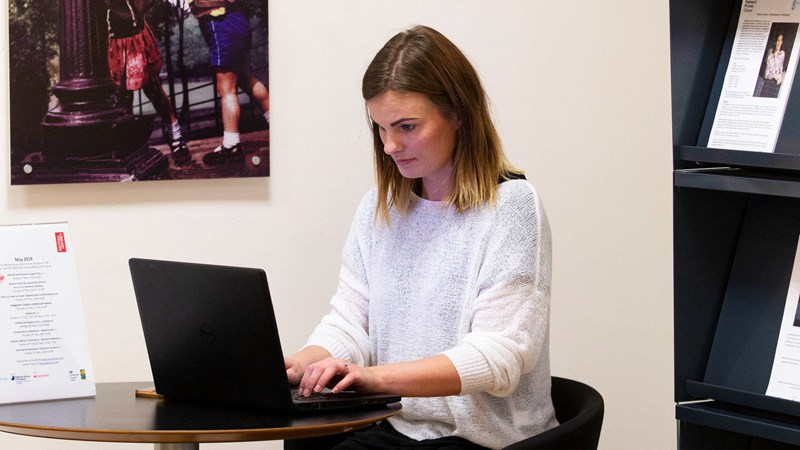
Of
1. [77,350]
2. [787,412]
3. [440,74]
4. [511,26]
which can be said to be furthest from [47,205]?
[787,412]

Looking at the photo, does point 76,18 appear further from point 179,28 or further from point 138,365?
point 138,365

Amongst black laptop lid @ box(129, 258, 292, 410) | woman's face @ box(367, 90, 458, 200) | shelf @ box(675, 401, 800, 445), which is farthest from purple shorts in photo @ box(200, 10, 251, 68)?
shelf @ box(675, 401, 800, 445)

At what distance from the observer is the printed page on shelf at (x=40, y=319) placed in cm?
202

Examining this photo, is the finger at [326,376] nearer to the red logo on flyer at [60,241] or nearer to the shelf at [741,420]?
the red logo on flyer at [60,241]

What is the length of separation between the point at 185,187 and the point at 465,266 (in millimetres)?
1010

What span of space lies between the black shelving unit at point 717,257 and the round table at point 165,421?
0.73 metres

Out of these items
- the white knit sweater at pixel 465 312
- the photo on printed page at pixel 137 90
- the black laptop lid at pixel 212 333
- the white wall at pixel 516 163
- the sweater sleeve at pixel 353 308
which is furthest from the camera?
the white wall at pixel 516 163

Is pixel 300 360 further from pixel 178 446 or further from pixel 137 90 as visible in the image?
pixel 137 90

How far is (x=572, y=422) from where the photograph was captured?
205 cm

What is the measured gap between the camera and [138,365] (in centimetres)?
289

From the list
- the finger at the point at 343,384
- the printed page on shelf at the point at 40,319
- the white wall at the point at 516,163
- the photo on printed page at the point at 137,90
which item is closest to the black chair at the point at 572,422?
the finger at the point at 343,384

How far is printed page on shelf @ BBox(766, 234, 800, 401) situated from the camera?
215 cm

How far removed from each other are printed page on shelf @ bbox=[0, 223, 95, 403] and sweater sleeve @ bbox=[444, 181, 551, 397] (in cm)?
73

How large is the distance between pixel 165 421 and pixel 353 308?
0.76m
